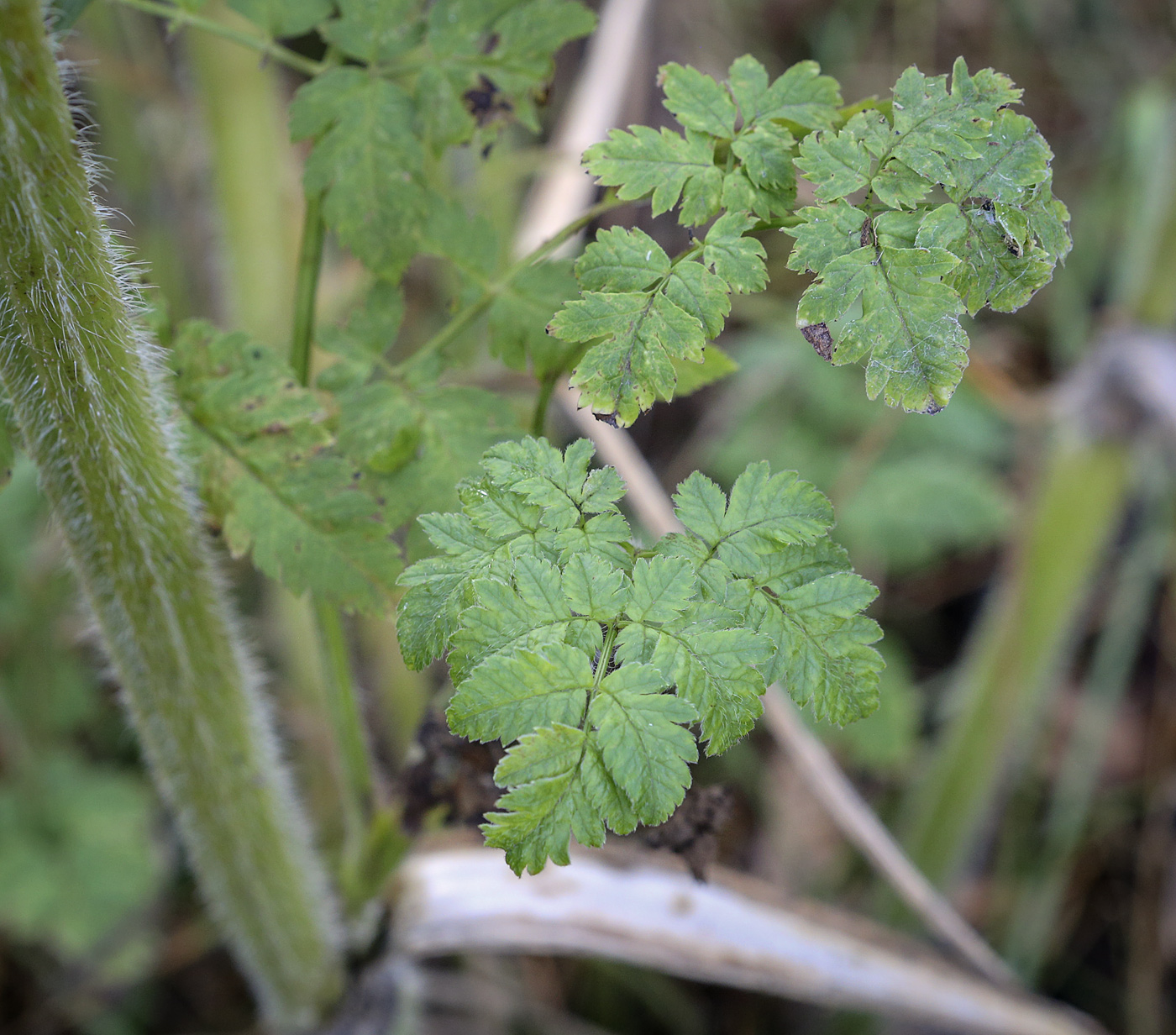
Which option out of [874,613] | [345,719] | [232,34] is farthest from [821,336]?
[874,613]

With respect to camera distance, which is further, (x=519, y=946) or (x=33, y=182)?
(x=519, y=946)

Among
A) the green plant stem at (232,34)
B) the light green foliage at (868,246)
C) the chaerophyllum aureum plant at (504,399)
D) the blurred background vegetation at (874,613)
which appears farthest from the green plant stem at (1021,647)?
the green plant stem at (232,34)

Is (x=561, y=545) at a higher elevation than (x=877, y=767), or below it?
higher

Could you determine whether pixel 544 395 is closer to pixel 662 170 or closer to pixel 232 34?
pixel 662 170

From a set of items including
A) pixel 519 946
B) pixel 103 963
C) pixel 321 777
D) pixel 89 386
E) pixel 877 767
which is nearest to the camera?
pixel 89 386

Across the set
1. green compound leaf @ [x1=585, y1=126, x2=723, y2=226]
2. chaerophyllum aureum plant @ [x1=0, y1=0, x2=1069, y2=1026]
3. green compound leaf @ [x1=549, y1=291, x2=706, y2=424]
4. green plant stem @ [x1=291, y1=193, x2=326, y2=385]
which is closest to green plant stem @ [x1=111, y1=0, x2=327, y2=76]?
chaerophyllum aureum plant @ [x1=0, y1=0, x2=1069, y2=1026]

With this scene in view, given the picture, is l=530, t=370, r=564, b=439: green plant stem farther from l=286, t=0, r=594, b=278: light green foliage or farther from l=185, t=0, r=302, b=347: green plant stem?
l=185, t=0, r=302, b=347: green plant stem

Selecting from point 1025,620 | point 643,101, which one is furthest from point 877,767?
point 643,101

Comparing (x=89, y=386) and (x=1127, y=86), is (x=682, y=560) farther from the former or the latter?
(x=1127, y=86)
